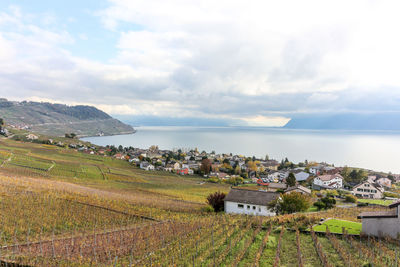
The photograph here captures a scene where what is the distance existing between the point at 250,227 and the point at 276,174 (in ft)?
245

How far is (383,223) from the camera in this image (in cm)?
1369

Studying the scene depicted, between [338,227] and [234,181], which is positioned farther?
[234,181]

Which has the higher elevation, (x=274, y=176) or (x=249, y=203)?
(x=249, y=203)

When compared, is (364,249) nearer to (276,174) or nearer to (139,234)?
(139,234)

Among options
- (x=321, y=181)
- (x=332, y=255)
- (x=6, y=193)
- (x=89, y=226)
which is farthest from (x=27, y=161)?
(x=321, y=181)

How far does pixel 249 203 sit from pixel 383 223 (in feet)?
45.9

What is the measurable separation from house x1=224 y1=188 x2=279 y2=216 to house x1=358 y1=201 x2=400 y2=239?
39.7ft

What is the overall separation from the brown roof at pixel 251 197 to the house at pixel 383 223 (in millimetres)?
12290

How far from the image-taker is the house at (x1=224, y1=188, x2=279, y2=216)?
85.7 ft

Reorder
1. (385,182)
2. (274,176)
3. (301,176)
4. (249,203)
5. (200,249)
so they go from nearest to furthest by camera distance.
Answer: (200,249) < (249,203) < (385,182) < (301,176) < (274,176)

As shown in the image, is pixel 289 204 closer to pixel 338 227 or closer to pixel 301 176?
pixel 338 227

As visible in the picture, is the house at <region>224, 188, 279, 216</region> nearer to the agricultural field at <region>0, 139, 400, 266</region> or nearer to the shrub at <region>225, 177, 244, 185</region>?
the agricultural field at <region>0, 139, 400, 266</region>

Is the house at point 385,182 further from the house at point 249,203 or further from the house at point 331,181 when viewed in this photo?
the house at point 249,203

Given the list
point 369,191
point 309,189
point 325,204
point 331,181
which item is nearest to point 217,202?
point 325,204
